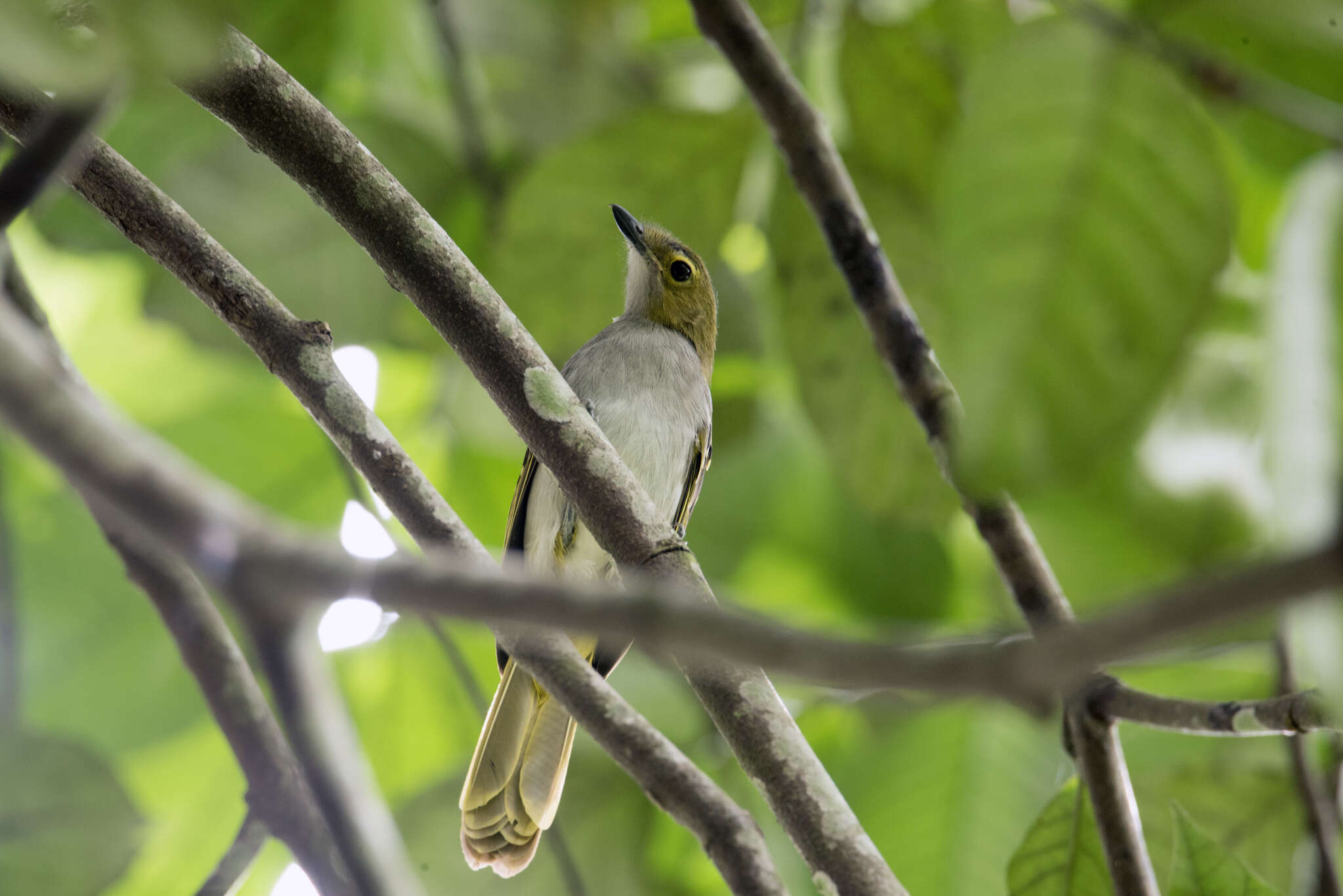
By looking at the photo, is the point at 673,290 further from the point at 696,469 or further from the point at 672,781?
the point at 672,781

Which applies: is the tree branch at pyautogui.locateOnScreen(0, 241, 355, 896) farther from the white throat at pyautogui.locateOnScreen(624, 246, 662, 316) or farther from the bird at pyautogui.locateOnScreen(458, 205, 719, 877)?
A: the white throat at pyautogui.locateOnScreen(624, 246, 662, 316)

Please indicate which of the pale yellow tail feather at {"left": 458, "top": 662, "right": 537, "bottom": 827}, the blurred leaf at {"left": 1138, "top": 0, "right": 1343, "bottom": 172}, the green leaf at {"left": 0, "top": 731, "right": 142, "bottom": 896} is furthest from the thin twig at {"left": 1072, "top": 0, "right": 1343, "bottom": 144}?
the green leaf at {"left": 0, "top": 731, "right": 142, "bottom": 896}

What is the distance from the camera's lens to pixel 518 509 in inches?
Answer: 124

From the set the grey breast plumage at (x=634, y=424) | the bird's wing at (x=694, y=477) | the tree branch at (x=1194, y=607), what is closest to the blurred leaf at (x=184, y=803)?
the grey breast plumage at (x=634, y=424)

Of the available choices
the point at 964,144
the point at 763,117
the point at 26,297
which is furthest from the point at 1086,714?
the point at 26,297

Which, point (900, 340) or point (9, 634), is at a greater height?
point (900, 340)

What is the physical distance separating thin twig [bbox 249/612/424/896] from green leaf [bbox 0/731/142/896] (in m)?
1.63

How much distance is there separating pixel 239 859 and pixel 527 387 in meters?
0.99

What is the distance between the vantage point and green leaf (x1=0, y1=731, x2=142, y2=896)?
7.45 ft

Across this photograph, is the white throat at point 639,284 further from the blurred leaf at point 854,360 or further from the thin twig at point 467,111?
the blurred leaf at point 854,360

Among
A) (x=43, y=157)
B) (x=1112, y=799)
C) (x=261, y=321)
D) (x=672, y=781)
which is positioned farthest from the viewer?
(x=1112, y=799)

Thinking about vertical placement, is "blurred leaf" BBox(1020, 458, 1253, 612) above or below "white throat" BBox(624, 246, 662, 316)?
below

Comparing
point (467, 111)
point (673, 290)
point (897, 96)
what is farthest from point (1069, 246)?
point (673, 290)

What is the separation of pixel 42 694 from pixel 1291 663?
117 inches
